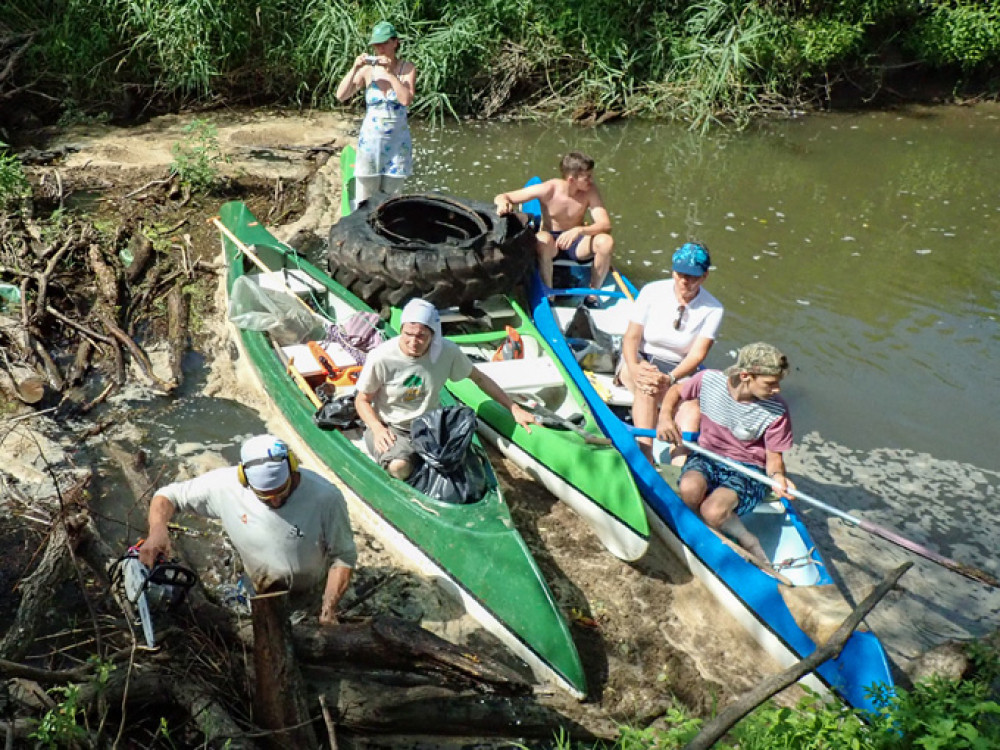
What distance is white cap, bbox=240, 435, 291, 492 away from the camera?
4.40m

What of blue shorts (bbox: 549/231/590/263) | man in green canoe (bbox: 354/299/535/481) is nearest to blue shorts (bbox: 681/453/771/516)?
man in green canoe (bbox: 354/299/535/481)

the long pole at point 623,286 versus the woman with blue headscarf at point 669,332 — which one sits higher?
the woman with blue headscarf at point 669,332

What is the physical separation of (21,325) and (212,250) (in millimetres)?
2559

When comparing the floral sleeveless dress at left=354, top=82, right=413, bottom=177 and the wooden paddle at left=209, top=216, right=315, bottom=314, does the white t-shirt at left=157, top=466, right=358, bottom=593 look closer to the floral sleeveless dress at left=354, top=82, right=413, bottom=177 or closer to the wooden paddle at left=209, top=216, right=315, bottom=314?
the wooden paddle at left=209, top=216, right=315, bottom=314

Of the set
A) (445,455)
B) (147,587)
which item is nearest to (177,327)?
(445,455)

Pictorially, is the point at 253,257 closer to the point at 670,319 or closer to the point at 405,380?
the point at 405,380

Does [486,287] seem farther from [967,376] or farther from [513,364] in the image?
[967,376]

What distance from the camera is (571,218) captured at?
29.0 feet

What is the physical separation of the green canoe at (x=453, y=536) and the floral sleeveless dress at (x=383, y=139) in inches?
111

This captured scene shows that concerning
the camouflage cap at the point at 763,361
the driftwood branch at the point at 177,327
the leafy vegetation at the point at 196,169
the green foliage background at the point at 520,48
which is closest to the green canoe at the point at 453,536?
the driftwood branch at the point at 177,327

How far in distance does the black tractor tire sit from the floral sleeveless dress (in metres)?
0.95

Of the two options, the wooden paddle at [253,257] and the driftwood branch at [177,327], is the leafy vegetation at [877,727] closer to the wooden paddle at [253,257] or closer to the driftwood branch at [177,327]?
the wooden paddle at [253,257]

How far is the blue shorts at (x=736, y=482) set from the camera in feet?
19.0

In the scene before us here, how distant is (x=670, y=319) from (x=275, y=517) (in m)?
3.18
